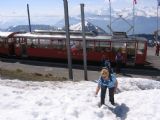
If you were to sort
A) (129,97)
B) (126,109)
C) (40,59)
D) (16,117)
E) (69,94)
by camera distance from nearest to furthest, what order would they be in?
(16,117) → (126,109) → (129,97) → (69,94) → (40,59)

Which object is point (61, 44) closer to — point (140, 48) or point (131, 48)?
point (131, 48)

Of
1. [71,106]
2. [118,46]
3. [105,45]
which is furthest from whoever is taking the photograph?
[105,45]

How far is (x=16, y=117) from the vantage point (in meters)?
13.5

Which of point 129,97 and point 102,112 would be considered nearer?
point 102,112

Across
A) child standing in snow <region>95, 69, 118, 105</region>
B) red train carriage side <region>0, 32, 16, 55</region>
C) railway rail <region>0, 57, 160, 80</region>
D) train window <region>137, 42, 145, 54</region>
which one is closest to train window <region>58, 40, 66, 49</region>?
railway rail <region>0, 57, 160, 80</region>

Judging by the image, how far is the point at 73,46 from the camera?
118 ft

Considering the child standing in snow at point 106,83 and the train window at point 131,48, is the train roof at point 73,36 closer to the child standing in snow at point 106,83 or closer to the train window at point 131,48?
the train window at point 131,48

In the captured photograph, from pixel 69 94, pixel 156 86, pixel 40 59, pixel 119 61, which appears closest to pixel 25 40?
pixel 40 59


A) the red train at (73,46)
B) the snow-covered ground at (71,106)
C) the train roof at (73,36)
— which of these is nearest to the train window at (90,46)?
the red train at (73,46)

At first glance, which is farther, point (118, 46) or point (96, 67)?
point (118, 46)

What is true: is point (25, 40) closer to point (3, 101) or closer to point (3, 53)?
point (3, 53)

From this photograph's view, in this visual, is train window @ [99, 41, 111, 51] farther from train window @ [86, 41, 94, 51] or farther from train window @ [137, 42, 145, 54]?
train window @ [137, 42, 145, 54]

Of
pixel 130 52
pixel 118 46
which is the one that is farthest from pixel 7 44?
pixel 130 52

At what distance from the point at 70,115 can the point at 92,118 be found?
74 cm
